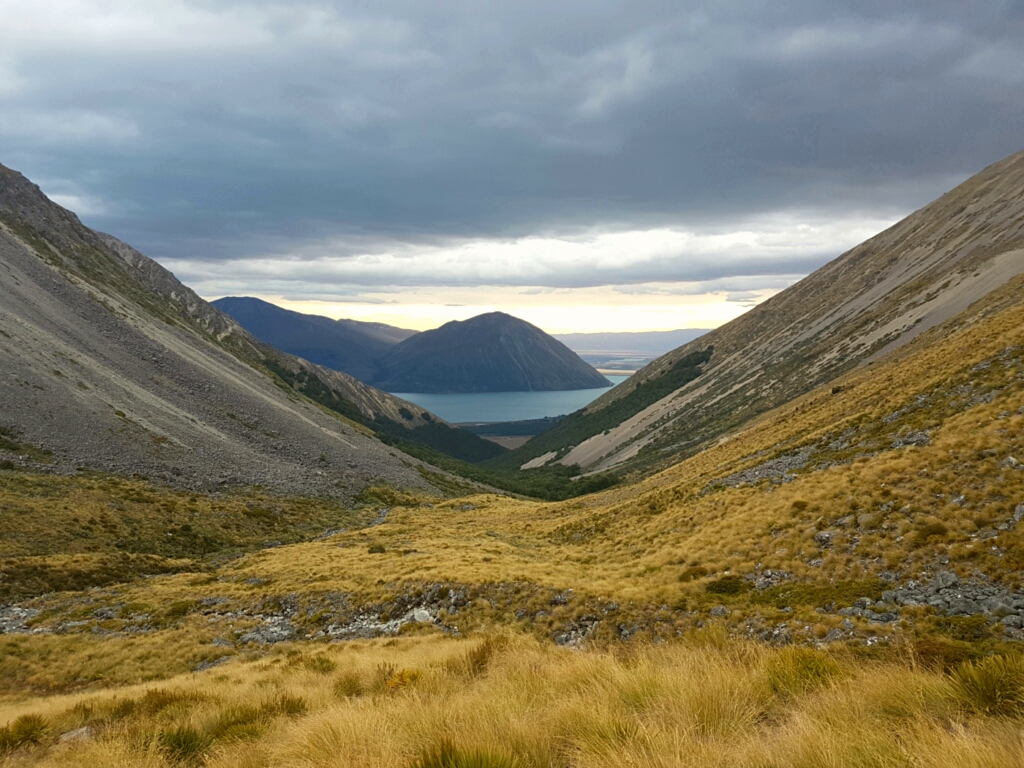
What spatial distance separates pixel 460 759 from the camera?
18.2 feet

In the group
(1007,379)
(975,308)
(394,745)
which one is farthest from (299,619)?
(975,308)

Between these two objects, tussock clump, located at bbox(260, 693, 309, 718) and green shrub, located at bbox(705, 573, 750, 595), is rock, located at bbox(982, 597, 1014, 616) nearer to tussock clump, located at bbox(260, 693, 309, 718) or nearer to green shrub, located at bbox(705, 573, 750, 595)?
green shrub, located at bbox(705, 573, 750, 595)

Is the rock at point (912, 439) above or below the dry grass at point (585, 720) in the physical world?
above

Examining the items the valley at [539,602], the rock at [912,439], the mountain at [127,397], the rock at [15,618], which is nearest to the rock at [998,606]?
the valley at [539,602]

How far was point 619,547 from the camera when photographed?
2894 centimetres

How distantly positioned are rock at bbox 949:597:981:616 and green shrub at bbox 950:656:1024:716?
21.0 ft

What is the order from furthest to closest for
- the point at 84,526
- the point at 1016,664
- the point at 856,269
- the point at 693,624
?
the point at 856,269, the point at 84,526, the point at 693,624, the point at 1016,664

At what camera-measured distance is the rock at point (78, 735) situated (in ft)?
31.0

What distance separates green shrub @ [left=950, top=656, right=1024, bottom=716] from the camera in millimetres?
6516

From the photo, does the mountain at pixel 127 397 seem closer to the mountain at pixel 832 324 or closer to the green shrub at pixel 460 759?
the green shrub at pixel 460 759

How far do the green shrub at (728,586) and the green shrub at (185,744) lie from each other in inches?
603

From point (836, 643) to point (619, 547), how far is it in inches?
677

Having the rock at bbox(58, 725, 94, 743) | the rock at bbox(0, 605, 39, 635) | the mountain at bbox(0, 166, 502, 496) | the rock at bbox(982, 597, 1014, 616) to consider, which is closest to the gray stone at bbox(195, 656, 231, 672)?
the rock at bbox(58, 725, 94, 743)

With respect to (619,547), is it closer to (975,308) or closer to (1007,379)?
(1007,379)
